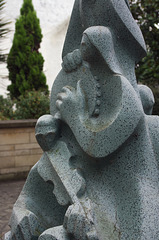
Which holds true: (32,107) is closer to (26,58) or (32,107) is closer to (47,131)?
(26,58)

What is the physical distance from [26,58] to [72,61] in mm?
7567

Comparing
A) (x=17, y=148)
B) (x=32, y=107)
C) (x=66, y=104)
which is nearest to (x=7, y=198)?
(x=17, y=148)

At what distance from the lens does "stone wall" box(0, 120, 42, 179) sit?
6.69 metres

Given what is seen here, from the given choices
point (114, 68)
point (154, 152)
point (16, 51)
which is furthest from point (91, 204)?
point (16, 51)

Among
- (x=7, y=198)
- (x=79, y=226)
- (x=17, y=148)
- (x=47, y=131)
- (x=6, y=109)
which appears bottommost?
(x=6, y=109)

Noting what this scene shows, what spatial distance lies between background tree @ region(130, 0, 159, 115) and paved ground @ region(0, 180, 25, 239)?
3.69 metres

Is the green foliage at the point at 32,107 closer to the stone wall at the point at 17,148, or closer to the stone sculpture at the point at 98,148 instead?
the stone wall at the point at 17,148

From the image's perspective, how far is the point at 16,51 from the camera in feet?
31.8

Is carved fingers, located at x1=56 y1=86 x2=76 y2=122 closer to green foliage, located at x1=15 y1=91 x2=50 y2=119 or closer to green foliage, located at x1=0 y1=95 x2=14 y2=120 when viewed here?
green foliage, located at x1=15 y1=91 x2=50 y2=119

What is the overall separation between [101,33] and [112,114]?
0.60 meters

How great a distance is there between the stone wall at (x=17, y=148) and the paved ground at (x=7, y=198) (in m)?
0.30

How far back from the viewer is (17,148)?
6.81 metres

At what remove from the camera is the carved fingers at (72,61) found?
2.43 meters

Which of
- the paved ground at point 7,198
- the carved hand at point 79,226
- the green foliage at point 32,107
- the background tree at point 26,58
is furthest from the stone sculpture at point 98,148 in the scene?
the background tree at point 26,58
